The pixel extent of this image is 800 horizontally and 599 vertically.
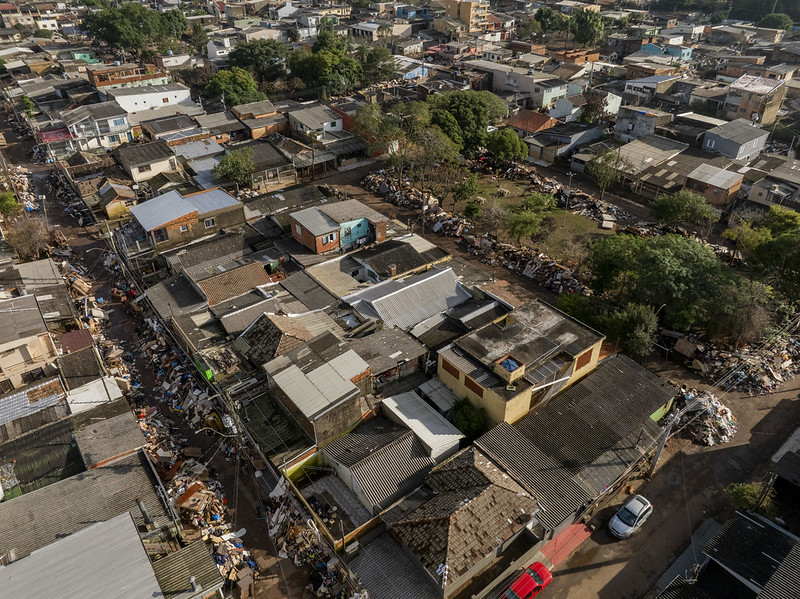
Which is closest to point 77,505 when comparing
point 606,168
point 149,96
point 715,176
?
point 606,168

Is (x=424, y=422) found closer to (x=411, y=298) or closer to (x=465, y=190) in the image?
(x=411, y=298)

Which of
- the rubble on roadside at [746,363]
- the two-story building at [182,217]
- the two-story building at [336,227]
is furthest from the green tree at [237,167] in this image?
the rubble on roadside at [746,363]

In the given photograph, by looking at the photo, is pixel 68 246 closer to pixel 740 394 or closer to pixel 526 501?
pixel 526 501

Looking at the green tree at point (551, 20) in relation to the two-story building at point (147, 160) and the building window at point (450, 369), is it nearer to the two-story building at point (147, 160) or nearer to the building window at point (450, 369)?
the two-story building at point (147, 160)

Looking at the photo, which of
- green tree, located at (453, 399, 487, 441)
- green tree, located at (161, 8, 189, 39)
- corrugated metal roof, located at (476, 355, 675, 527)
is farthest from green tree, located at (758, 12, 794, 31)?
green tree, located at (453, 399, 487, 441)

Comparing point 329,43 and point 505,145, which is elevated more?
point 329,43

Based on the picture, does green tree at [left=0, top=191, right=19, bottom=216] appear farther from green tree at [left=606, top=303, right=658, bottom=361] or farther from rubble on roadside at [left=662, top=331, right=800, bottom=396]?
rubble on roadside at [left=662, top=331, right=800, bottom=396]
